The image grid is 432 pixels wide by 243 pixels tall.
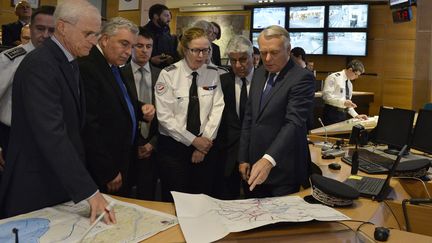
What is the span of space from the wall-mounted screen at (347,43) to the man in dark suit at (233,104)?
7.62 meters

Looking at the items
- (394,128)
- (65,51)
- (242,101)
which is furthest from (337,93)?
(65,51)

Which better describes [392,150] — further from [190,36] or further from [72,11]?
[72,11]

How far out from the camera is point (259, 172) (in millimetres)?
2023

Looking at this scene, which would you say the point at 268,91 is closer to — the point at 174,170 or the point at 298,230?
the point at 174,170

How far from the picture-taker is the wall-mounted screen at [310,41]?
1016 centimetres

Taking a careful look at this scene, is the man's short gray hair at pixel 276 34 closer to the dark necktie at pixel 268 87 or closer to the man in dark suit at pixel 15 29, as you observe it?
the dark necktie at pixel 268 87

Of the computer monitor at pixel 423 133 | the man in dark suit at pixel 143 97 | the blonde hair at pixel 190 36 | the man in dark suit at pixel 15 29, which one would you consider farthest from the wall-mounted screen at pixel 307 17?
the blonde hair at pixel 190 36

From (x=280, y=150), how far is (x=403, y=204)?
60 cm

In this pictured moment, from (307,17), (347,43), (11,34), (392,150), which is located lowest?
(392,150)

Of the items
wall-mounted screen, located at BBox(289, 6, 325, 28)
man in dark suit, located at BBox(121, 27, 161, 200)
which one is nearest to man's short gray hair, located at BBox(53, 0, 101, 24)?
man in dark suit, located at BBox(121, 27, 161, 200)

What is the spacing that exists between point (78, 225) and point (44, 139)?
33 cm

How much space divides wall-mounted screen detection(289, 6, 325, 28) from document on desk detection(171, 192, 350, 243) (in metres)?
8.81

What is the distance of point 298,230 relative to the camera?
1.60m

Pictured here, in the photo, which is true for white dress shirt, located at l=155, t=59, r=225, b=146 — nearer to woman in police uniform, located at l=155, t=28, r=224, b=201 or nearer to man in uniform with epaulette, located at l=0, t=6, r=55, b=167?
woman in police uniform, located at l=155, t=28, r=224, b=201
